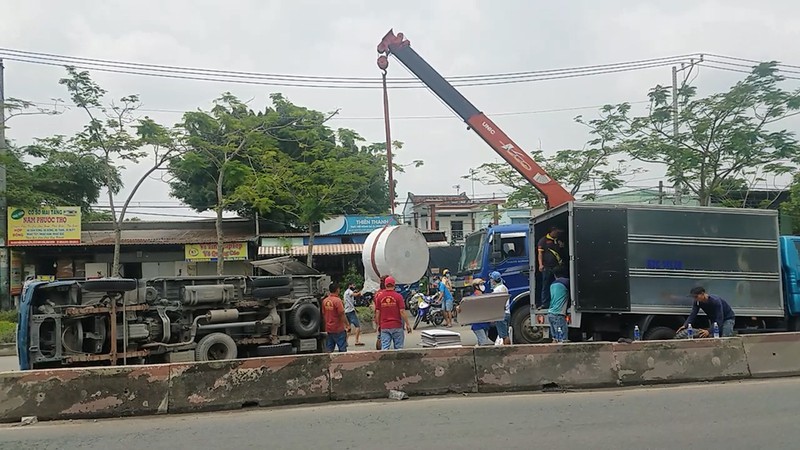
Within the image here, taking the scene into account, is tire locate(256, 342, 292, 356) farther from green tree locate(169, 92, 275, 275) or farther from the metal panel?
green tree locate(169, 92, 275, 275)

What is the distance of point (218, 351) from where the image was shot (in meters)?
11.0

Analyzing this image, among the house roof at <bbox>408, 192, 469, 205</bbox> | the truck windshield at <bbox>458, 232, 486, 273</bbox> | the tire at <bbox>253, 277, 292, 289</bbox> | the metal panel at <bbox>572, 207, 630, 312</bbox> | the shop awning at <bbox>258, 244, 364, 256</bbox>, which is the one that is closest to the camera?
the metal panel at <bbox>572, 207, 630, 312</bbox>

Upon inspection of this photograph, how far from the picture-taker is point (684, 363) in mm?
8844

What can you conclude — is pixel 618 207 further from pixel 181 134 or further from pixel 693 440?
pixel 181 134

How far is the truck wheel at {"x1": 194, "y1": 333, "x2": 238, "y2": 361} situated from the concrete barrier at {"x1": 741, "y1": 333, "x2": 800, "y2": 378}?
7.85m

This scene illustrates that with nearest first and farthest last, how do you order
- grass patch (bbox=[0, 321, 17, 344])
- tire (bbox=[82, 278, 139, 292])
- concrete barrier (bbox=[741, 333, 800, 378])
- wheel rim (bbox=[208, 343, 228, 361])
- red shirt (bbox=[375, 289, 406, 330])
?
1. concrete barrier (bbox=[741, 333, 800, 378])
2. tire (bbox=[82, 278, 139, 292])
3. red shirt (bbox=[375, 289, 406, 330])
4. wheel rim (bbox=[208, 343, 228, 361])
5. grass patch (bbox=[0, 321, 17, 344])

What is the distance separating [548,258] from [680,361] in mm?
3287

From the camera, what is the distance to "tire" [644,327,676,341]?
429 inches

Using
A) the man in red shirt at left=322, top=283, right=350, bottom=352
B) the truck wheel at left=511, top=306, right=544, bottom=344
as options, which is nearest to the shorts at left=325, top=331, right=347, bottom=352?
the man in red shirt at left=322, top=283, right=350, bottom=352

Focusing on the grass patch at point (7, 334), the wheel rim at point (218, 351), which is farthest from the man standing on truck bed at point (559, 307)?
the grass patch at point (7, 334)

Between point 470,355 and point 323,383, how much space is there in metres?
1.89

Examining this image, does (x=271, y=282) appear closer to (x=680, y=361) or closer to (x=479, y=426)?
(x=479, y=426)

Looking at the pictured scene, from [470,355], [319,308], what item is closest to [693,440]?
[470,355]

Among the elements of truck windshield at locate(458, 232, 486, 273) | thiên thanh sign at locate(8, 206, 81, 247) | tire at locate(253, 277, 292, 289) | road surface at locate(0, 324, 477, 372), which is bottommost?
road surface at locate(0, 324, 477, 372)
